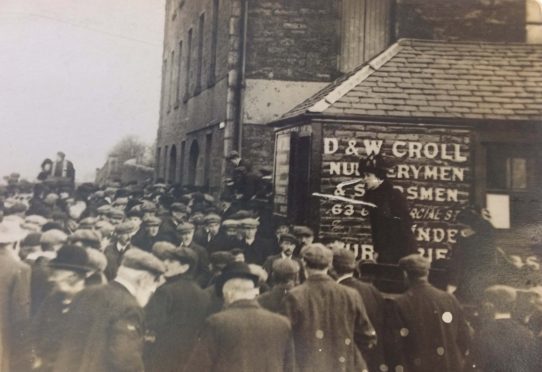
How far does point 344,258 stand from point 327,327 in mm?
553

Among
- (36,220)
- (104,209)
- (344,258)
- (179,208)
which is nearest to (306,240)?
(344,258)

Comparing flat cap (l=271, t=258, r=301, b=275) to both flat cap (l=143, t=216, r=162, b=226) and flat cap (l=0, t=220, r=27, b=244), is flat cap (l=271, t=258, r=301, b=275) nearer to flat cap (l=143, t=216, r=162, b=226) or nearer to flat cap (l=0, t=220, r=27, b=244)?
flat cap (l=143, t=216, r=162, b=226)

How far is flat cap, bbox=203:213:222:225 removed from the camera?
373cm

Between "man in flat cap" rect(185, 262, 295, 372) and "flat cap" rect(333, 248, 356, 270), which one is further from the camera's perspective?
"flat cap" rect(333, 248, 356, 270)

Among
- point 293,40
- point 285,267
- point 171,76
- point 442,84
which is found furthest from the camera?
point 171,76

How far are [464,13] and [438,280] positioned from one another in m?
2.31

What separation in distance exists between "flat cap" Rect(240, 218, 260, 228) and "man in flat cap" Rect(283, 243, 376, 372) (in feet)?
2.04

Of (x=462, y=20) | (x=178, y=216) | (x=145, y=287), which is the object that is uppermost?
(x=462, y=20)

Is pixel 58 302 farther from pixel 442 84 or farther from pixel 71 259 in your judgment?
pixel 442 84

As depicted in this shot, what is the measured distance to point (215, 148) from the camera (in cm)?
389

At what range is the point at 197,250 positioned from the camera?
11.9 ft

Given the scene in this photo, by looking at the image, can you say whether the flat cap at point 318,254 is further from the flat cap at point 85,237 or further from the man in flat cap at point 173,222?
the flat cap at point 85,237

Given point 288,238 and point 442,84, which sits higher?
point 442,84

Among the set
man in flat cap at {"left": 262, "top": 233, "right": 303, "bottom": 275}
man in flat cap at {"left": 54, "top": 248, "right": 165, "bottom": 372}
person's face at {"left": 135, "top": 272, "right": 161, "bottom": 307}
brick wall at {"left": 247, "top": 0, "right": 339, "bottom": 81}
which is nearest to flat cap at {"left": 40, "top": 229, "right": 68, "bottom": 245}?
man in flat cap at {"left": 54, "top": 248, "right": 165, "bottom": 372}
